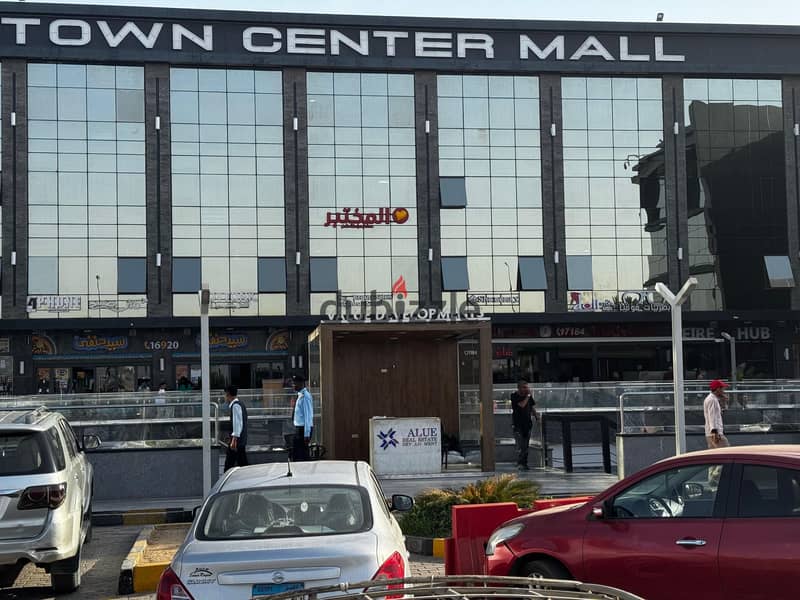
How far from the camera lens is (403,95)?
4766 centimetres

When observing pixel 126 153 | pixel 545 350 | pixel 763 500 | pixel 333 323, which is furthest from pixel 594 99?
pixel 763 500

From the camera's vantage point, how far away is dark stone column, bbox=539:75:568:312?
4762cm

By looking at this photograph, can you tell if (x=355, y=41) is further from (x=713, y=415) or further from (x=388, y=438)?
(x=713, y=415)

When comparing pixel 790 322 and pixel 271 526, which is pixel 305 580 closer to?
pixel 271 526

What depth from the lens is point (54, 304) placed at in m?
44.5

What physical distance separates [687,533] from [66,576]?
6084 mm

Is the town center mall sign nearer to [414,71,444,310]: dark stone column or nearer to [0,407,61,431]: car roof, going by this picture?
[414,71,444,310]: dark stone column

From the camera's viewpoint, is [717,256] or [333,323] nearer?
[333,323]

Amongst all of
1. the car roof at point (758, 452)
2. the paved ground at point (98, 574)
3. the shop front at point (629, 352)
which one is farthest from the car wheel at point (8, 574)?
the shop front at point (629, 352)

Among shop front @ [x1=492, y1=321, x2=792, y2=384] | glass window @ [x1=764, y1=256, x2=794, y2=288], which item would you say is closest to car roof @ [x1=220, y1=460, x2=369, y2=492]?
shop front @ [x1=492, y1=321, x2=792, y2=384]

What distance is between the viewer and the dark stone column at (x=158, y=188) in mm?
45188

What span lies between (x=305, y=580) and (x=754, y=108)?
1885 inches

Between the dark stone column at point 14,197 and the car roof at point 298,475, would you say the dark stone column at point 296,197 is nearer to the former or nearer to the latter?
the dark stone column at point 14,197

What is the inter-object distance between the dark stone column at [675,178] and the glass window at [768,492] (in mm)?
42345
